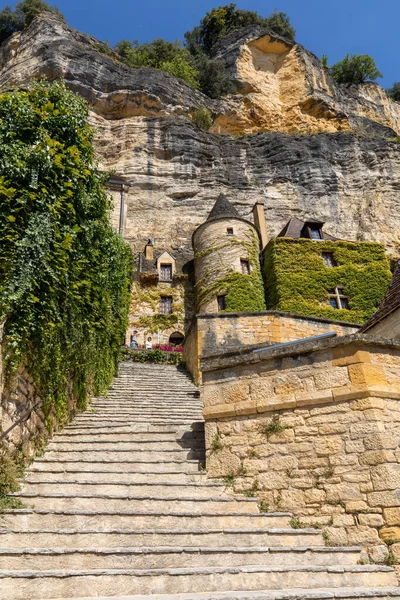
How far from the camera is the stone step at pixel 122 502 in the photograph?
447cm

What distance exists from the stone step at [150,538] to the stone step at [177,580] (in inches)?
19.1

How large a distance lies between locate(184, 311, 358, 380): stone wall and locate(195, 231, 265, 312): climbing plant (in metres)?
4.97

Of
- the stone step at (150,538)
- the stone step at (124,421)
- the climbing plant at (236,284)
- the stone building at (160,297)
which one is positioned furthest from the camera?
the stone building at (160,297)

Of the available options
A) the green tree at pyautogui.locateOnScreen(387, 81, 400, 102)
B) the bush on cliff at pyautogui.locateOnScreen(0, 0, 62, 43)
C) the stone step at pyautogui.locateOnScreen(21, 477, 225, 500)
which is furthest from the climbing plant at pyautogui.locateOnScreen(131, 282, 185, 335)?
the green tree at pyautogui.locateOnScreen(387, 81, 400, 102)

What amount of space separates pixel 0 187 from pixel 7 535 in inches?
163

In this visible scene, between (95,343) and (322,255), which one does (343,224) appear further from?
(95,343)

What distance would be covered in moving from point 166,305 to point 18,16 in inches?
1077

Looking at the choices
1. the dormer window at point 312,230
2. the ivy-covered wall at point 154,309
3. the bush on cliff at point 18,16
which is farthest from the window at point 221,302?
the bush on cliff at point 18,16

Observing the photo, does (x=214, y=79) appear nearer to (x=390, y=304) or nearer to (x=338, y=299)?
(x=338, y=299)

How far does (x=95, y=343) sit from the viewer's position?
8.35 metres

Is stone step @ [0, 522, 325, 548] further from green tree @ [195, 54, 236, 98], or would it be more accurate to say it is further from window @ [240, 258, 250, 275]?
green tree @ [195, 54, 236, 98]

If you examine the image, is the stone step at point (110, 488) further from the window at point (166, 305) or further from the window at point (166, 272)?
the window at point (166, 272)

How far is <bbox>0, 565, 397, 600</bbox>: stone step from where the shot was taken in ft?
10.6

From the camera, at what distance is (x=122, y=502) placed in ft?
15.0
